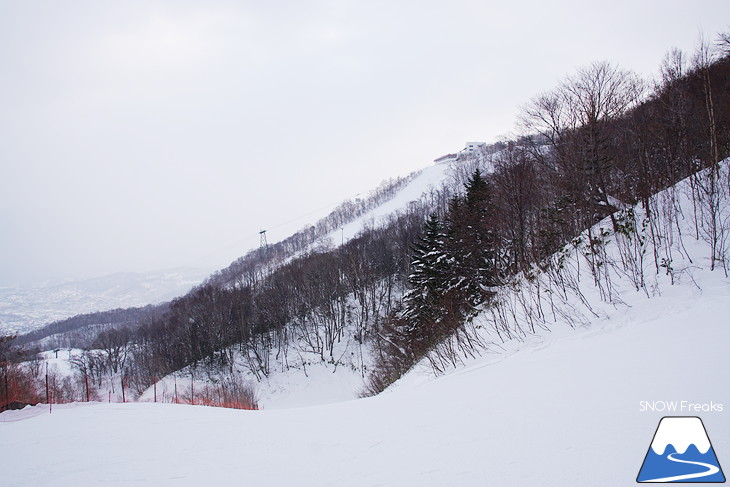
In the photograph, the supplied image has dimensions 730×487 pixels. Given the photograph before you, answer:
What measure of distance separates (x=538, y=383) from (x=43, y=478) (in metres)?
4.66

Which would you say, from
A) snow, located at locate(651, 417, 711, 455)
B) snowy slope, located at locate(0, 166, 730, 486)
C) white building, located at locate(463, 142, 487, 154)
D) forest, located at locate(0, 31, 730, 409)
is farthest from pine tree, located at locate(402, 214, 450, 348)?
white building, located at locate(463, 142, 487, 154)

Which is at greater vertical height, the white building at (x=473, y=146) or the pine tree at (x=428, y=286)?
the white building at (x=473, y=146)

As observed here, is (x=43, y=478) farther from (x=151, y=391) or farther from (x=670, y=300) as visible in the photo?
(x=151, y=391)

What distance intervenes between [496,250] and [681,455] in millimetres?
16067

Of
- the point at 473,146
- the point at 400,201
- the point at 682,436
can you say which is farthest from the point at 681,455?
the point at 473,146

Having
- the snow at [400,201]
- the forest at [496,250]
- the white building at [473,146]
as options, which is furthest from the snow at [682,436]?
the white building at [473,146]

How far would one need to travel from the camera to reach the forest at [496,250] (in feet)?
27.2

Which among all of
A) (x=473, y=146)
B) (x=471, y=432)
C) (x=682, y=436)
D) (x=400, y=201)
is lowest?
(x=471, y=432)

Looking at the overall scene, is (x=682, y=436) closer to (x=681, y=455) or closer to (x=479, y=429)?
(x=681, y=455)

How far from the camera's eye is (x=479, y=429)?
2.51 meters

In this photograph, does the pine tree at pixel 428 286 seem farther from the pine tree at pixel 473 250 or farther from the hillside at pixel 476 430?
the hillside at pixel 476 430

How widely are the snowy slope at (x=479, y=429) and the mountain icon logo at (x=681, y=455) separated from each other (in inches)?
1.6

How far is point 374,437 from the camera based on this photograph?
293cm

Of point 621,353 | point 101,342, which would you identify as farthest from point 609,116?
point 101,342
